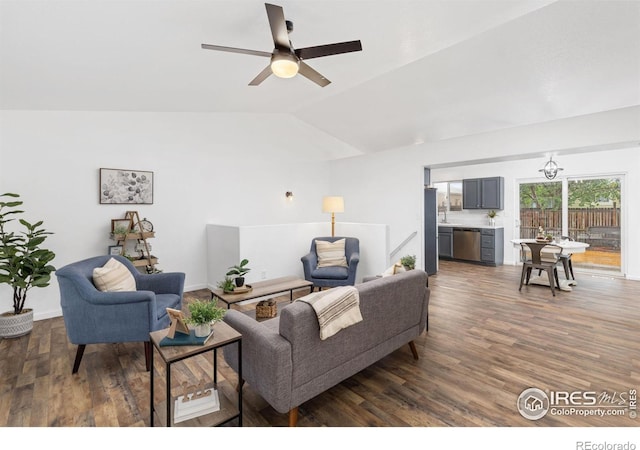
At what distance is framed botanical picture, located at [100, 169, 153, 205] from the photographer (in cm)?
418

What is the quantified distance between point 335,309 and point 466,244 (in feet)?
21.4

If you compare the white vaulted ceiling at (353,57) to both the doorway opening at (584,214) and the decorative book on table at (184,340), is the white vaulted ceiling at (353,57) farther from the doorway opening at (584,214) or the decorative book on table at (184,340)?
the doorway opening at (584,214)

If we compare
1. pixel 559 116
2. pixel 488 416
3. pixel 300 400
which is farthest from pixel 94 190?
pixel 559 116

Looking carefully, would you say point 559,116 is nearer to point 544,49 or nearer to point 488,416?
point 544,49

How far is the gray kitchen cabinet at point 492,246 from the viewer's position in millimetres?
6999

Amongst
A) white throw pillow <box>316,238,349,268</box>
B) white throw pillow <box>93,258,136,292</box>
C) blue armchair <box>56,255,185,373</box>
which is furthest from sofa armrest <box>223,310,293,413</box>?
white throw pillow <box>316,238,349,268</box>

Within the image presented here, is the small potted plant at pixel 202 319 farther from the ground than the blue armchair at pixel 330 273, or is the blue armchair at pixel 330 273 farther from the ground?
the small potted plant at pixel 202 319

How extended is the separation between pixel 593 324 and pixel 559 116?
2651mm

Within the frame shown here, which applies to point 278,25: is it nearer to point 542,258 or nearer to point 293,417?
point 293,417

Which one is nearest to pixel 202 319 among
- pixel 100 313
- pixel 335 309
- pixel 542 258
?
pixel 335 309

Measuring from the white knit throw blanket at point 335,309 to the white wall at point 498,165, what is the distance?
4007 millimetres

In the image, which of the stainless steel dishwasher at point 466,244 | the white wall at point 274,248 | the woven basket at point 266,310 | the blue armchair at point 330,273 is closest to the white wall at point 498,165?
the stainless steel dishwasher at point 466,244

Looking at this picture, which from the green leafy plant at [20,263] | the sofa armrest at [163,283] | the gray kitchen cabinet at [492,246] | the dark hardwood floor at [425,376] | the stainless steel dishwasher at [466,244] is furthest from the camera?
the stainless steel dishwasher at [466,244]

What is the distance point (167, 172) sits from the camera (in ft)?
15.5
